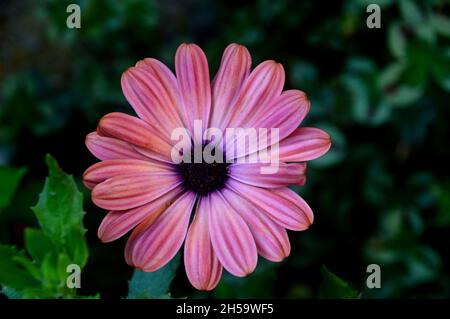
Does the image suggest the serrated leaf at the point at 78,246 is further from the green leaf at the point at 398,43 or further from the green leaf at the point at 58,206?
the green leaf at the point at 398,43

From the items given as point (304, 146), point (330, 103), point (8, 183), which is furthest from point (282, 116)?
point (330, 103)

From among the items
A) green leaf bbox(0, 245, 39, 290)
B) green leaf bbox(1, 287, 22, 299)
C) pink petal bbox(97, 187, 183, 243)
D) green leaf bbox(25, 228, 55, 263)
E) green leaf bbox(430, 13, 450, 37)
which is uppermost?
green leaf bbox(430, 13, 450, 37)

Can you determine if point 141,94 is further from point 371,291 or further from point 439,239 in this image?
point 439,239

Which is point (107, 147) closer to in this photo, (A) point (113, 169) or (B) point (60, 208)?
(A) point (113, 169)

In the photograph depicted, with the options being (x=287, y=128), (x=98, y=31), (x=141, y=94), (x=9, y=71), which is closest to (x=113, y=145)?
(x=141, y=94)

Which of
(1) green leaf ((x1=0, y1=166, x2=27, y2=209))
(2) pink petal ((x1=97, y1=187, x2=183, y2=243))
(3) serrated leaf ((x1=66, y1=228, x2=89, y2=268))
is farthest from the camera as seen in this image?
(1) green leaf ((x1=0, y1=166, x2=27, y2=209))

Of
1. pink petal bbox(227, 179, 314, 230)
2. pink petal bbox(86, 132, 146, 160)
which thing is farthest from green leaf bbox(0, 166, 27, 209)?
pink petal bbox(227, 179, 314, 230)

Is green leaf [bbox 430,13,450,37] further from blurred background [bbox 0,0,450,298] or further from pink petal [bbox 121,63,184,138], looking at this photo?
pink petal [bbox 121,63,184,138]
